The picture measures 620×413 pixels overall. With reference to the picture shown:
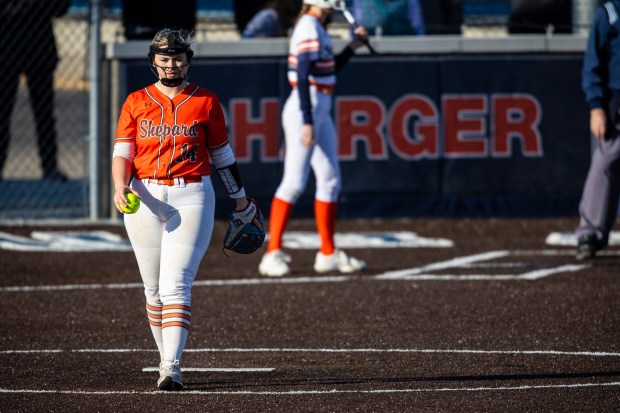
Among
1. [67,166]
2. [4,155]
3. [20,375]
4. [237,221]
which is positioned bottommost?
[67,166]

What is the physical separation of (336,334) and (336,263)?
9.61 ft

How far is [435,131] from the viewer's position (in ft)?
48.0

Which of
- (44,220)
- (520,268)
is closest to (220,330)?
(520,268)

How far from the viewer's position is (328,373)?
6.92 meters

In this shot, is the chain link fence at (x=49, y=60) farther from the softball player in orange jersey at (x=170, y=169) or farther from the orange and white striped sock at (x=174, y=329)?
the orange and white striped sock at (x=174, y=329)

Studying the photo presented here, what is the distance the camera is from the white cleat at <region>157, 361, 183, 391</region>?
21.0ft

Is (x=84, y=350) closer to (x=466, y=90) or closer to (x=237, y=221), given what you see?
(x=237, y=221)

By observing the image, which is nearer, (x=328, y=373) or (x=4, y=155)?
(x=328, y=373)

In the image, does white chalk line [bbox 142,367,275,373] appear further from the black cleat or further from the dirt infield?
the black cleat

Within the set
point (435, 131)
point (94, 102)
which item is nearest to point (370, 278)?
point (435, 131)

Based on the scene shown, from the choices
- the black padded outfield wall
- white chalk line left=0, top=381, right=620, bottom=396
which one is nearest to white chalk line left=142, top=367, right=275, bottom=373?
white chalk line left=0, top=381, right=620, bottom=396

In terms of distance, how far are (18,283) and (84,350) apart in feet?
10.4

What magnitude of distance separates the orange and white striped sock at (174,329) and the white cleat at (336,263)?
4560 mm

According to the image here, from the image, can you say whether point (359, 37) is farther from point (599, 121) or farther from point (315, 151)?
point (599, 121)
